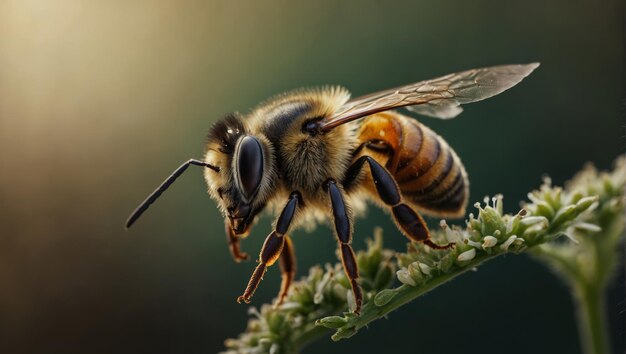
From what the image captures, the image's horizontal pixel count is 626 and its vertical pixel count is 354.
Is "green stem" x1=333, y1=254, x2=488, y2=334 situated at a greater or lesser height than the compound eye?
lesser

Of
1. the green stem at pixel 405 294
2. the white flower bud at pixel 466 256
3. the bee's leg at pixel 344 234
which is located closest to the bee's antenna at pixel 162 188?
the bee's leg at pixel 344 234

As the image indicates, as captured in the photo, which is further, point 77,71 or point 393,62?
point 77,71

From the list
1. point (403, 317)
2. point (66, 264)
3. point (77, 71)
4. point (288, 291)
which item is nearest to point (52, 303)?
point (66, 264)

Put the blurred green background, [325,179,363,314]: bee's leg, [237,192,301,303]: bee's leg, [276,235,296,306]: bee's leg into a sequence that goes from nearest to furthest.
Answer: [325,179,363,314]: bee's leg
[237,192,301,303]: bee's leg
[276,235,296,306]: bee's leg
the blurred green background

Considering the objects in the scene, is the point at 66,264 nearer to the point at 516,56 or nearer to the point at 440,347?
the point at 440,347

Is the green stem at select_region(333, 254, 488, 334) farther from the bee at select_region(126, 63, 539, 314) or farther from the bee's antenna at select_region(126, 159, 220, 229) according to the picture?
the bee's antenna at select_region(126, 159, 220, 229)

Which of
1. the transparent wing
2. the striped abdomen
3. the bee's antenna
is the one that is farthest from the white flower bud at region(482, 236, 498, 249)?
the bee's antenna

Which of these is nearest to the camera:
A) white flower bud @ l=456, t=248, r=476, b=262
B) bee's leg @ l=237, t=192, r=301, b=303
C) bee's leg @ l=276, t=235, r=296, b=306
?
white flower bud @ l=456, t=248, r=476, b=262

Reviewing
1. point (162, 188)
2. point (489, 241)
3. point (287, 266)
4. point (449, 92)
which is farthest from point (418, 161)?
point (162, 188)

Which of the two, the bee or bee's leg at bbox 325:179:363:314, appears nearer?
bee's leg at bbox 325:179:363:314
